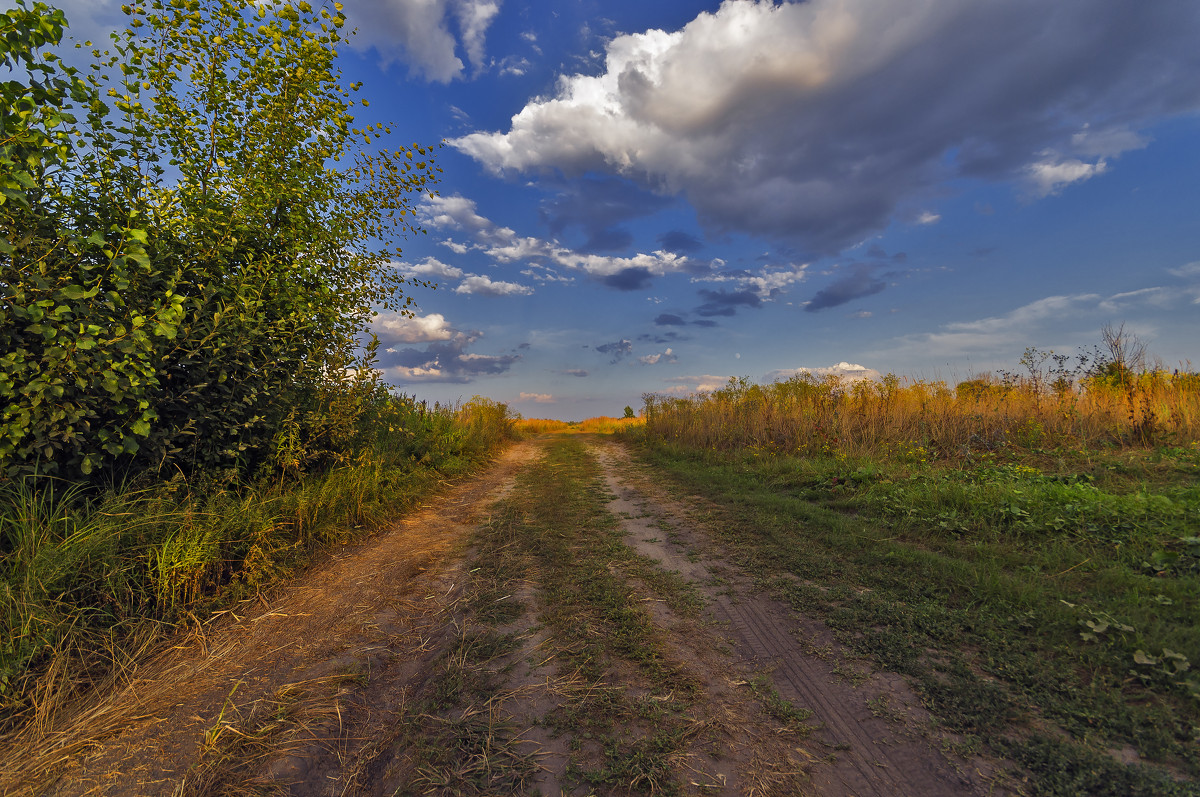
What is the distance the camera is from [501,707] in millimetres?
2354

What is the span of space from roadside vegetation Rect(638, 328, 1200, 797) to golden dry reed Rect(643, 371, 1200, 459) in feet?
0.16

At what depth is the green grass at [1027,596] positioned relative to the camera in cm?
202

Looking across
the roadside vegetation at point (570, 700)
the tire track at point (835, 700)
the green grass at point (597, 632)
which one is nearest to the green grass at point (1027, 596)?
the tire track at point (835, 700)

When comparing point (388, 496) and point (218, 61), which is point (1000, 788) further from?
point (218, 61)

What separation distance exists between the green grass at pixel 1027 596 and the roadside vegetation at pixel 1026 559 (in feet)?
0.04

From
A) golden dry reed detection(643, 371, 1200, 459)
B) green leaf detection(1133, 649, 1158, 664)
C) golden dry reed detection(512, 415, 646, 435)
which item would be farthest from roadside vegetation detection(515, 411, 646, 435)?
green leaf detection(1133, 649, 1158, 664)

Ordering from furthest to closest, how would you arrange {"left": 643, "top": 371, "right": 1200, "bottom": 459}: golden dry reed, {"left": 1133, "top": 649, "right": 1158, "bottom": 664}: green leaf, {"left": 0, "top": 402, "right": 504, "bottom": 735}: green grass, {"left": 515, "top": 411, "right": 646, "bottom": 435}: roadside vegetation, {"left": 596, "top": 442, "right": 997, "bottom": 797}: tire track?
1. {"left": 515, "top": 411, "right": 646, "bottom": 435}: roadside vegetation
2. {"left": 643, "top": 371, "right": 1200, "bottom": 459}: golden dry reed
3. {"left": 0, "top": 402, "right": 504, "bottom": 735}: green grass
4. {"left": 1133, "top": 649, "right": 1158, "bottom": 664}: green leaf
5. {"left": 596, "top": 442, "right": 997, "bottom": 797}: tire track

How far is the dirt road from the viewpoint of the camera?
1922 mm

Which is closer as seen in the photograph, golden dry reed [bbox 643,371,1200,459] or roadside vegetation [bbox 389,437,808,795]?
roadside vegetation [bbox 389,437,808,795]

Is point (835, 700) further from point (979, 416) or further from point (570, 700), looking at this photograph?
point (979, 416)

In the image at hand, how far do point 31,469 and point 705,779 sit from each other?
15.8 ft

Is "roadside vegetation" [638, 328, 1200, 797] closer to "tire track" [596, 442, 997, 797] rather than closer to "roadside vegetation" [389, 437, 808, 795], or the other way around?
"tire track" [596, 442, 997, 797]

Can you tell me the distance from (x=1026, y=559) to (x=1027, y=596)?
0.95 metres

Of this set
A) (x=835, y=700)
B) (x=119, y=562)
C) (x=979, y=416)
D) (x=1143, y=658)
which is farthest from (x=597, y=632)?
(x=979, y=416)
